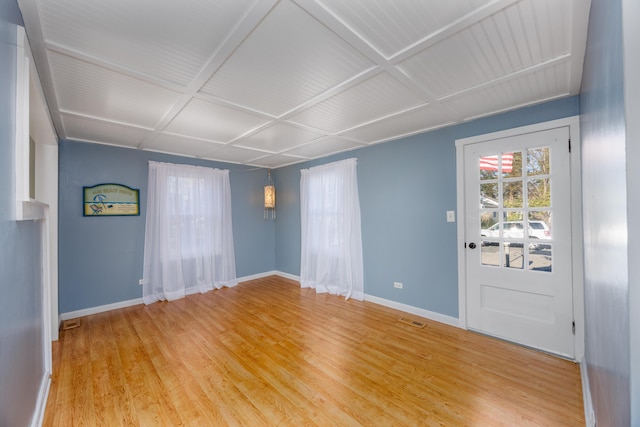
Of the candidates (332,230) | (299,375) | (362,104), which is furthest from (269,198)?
(299,375)

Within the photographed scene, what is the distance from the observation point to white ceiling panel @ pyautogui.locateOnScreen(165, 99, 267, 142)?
257 centimetres

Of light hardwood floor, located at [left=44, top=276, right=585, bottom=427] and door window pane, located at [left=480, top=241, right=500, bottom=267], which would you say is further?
door window pane, located at [left=480, top=241, right=500, bottom=267]

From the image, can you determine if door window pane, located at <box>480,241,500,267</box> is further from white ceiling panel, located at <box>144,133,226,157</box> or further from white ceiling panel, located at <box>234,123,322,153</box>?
white ceiling panel, located at <box>144,133,226,157</box>

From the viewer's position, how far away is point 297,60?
1.80m

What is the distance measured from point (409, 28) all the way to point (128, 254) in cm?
449

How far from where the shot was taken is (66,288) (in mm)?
3453

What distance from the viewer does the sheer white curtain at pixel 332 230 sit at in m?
4.15

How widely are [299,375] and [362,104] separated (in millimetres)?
2499

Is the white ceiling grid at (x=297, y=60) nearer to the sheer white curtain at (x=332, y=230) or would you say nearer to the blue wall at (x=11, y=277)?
the blue wall at (x=11, y=277)

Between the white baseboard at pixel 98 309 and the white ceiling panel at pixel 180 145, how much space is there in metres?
2.33

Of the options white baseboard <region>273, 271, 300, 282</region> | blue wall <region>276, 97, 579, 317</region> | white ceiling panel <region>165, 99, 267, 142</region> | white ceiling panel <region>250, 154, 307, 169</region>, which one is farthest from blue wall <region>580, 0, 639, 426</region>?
white baseboard <region>273, 271, 300, 282</region>

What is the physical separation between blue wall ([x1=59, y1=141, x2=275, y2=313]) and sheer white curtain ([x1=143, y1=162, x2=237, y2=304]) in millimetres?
153

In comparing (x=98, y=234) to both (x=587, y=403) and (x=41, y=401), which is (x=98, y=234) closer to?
(x=41, y=401)

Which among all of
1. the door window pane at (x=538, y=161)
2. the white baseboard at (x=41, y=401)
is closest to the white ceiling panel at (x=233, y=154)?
the white baseboard at (x=41, y=401)
